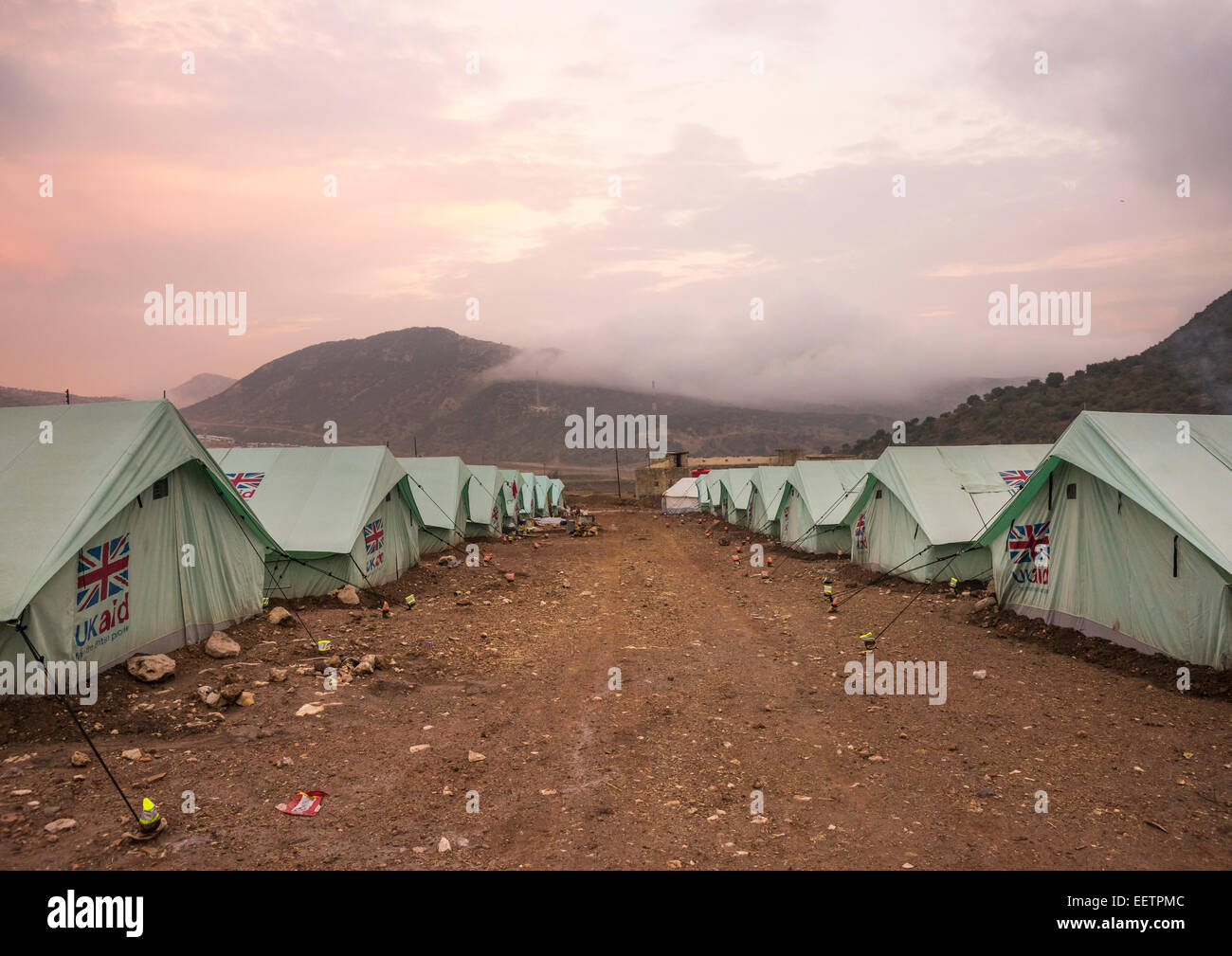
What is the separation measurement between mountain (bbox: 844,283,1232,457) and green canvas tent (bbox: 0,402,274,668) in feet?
143

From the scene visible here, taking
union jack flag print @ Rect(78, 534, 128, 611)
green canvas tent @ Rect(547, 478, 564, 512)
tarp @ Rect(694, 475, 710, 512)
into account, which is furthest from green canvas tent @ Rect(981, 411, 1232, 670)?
green canvas tent @ Rect(547, 478, 564, 512)

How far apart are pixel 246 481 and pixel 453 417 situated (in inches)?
5993

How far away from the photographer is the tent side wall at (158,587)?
6812 millimetres

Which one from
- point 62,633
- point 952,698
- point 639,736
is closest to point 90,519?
point 62,633

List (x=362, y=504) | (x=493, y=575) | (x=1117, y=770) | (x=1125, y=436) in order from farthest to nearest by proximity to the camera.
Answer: (x=493, y=575), (x=362, y=504), (x=1125, y=436), (x=1117, y=770)

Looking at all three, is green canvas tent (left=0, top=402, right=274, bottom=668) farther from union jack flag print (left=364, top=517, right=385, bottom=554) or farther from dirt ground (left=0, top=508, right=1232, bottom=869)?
union jack flag print (left=364, top=517, right=385, bottom=554)

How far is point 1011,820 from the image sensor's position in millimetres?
4879

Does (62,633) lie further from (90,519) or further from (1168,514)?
(1168,514)

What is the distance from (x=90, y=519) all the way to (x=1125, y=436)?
13.3 meters

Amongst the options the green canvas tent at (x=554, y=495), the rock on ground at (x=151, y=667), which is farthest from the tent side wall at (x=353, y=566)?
the green canvas tent at (x=554, y=495)

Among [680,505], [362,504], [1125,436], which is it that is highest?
[1125,436]

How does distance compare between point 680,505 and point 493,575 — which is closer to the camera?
point 493,575

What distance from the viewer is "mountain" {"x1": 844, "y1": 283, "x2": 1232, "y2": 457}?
40.2m

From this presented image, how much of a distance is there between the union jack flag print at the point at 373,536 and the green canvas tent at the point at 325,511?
2 centimetres
